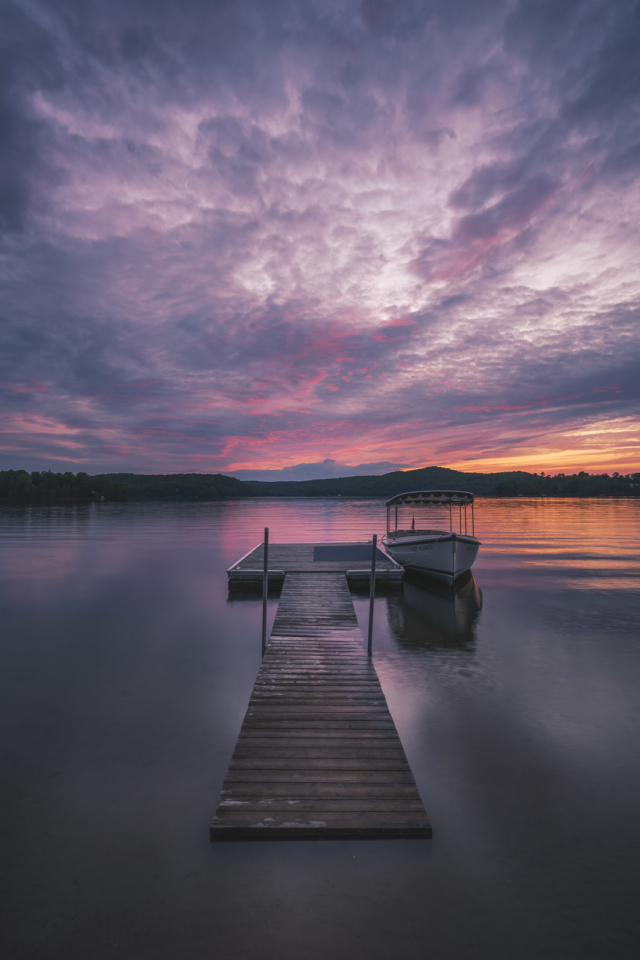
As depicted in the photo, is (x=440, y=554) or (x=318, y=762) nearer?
(x=318, y=762)

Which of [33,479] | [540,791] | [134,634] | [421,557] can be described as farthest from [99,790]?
[33,479]

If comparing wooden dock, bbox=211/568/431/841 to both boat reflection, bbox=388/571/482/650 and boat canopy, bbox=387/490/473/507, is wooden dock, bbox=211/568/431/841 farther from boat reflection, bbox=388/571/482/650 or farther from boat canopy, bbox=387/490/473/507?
boat canopy, bbox=387/490/473/507

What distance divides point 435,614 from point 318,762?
11770 millimetres

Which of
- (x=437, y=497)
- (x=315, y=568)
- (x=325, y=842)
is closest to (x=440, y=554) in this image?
(x=437, y=497)

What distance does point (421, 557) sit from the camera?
70.1 feet

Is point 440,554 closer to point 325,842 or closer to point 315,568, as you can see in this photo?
point 315,568

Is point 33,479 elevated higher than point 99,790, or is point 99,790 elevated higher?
point 33,479

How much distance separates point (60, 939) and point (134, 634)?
35.9 ft

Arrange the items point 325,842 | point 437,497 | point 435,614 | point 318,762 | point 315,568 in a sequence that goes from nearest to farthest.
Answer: point 325,842, point 318,762, point 435,614, point 315,568, point 437,497

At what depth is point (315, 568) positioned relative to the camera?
18578 millimetres

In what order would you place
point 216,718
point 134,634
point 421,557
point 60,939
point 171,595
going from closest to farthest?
point 60,939, point 216,718, point 134,634, point 171,595, point 421,557

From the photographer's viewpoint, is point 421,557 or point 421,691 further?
point 421,557

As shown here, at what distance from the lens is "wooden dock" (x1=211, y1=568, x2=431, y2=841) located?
4977 millimetres

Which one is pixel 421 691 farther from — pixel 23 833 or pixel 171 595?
pixel 171 595
